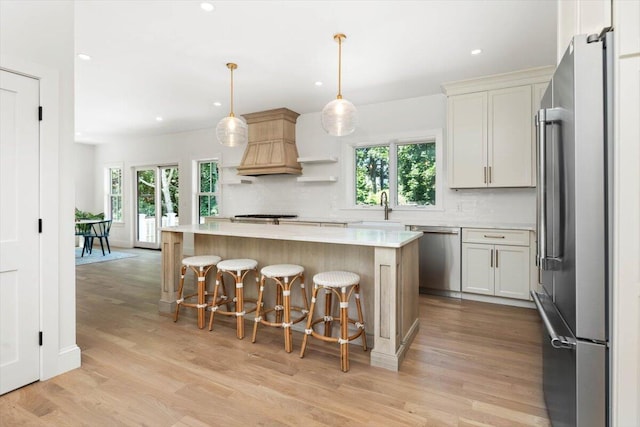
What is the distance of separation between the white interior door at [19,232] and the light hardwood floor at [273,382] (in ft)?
0.67

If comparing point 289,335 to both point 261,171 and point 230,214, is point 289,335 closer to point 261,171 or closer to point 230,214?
point 261,171

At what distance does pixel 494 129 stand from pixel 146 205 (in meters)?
7.53

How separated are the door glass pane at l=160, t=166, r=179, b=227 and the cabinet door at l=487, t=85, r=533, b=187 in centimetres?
649

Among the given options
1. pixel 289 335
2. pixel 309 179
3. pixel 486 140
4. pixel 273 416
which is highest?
pixel 486 140

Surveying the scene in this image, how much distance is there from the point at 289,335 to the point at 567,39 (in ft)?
8.30

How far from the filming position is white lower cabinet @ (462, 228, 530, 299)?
3.67 meters

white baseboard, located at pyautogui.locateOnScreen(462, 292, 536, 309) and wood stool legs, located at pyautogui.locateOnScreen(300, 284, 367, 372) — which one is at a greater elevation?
wood stool legs, located at pyautogui.locateOnScreen(300, 284, 367, 372)

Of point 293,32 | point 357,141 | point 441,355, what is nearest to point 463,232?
point 441,355

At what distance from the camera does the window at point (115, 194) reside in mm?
8414

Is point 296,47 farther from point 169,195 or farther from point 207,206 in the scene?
point 169,195

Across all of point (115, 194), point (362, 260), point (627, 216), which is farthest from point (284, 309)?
point (115, 194)

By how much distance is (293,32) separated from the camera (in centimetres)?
300

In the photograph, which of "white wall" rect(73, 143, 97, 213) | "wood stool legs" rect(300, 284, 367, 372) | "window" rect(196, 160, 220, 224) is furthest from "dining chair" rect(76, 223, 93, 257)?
"wood stool legs" rect(300, 284, 367, 372)

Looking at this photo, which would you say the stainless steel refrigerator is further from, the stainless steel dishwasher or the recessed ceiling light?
the stainless steel dishwasher
